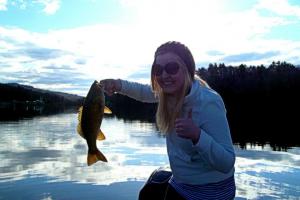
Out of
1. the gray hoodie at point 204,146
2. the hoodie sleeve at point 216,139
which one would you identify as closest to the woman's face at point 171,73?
the gray hoodie at point 204,146

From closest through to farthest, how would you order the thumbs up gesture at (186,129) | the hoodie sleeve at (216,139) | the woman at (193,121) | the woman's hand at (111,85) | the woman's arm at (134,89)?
the thumbs up gesture at (186,129)
the hoodie sleeve at (216,139)
the woman at (193,121)
the woman's hand at (111,85)
the woman's arm at (134,89)

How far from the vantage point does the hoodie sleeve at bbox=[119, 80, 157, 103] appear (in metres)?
5.31

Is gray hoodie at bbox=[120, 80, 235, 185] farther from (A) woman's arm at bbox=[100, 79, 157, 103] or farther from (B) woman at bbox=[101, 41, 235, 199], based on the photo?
(A) woman's arm at bbox=[100, 79, 157, 103]

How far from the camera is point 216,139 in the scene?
408cm

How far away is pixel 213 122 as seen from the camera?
409 centimetres

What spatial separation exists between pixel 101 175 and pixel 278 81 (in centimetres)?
9302

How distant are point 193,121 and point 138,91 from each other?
1511 millimetres

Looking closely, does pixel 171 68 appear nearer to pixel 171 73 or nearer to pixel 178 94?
pixel 171 73

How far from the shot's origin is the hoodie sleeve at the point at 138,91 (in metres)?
5.31

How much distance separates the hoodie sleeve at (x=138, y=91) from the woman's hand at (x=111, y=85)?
0.11 metres

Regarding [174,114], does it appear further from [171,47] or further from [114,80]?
[114,80]

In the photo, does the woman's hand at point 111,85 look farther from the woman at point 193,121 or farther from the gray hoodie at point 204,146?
the gray hoodie at point 204,146

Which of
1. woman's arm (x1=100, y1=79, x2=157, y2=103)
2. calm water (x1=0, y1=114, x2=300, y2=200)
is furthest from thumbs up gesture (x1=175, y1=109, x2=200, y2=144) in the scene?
calm water (x1=0, y1=114, x2=300, y2=200)

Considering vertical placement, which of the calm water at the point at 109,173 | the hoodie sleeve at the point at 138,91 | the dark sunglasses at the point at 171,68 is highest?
the dark sunglasses at the point at 171,68
